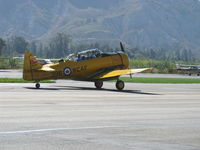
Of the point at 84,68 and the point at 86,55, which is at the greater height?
the point at 86,55

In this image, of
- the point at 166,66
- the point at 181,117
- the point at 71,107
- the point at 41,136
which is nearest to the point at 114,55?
the point at 71,107

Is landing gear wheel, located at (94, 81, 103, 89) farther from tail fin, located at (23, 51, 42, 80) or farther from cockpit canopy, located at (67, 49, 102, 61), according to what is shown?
tail fin, located at (23, 51, 42, 80)

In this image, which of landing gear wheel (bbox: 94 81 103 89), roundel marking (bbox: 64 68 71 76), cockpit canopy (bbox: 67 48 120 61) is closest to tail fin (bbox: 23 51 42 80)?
roundel marking (bbox: 64 68 71 76)

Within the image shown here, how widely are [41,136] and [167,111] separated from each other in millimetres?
6893

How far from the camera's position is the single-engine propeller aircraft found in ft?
96.8

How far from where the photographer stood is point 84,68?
31531mm

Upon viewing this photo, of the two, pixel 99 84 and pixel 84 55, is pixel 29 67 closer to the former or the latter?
pixel 84 55

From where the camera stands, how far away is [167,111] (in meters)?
17.0

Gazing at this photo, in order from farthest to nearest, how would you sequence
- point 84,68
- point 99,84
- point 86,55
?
1. point 99,84
2. point 86,55
3. point 84,68

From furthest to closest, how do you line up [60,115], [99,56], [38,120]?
1. [99,56]
2. [60,115]
3. [38,120]

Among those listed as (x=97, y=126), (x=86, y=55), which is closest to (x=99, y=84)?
(x=86, y=55)

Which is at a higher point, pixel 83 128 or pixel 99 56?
pixel 99 56

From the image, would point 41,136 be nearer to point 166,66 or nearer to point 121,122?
point 121,122

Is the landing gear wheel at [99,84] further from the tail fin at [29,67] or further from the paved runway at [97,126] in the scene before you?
the paved runway at [97,126]
